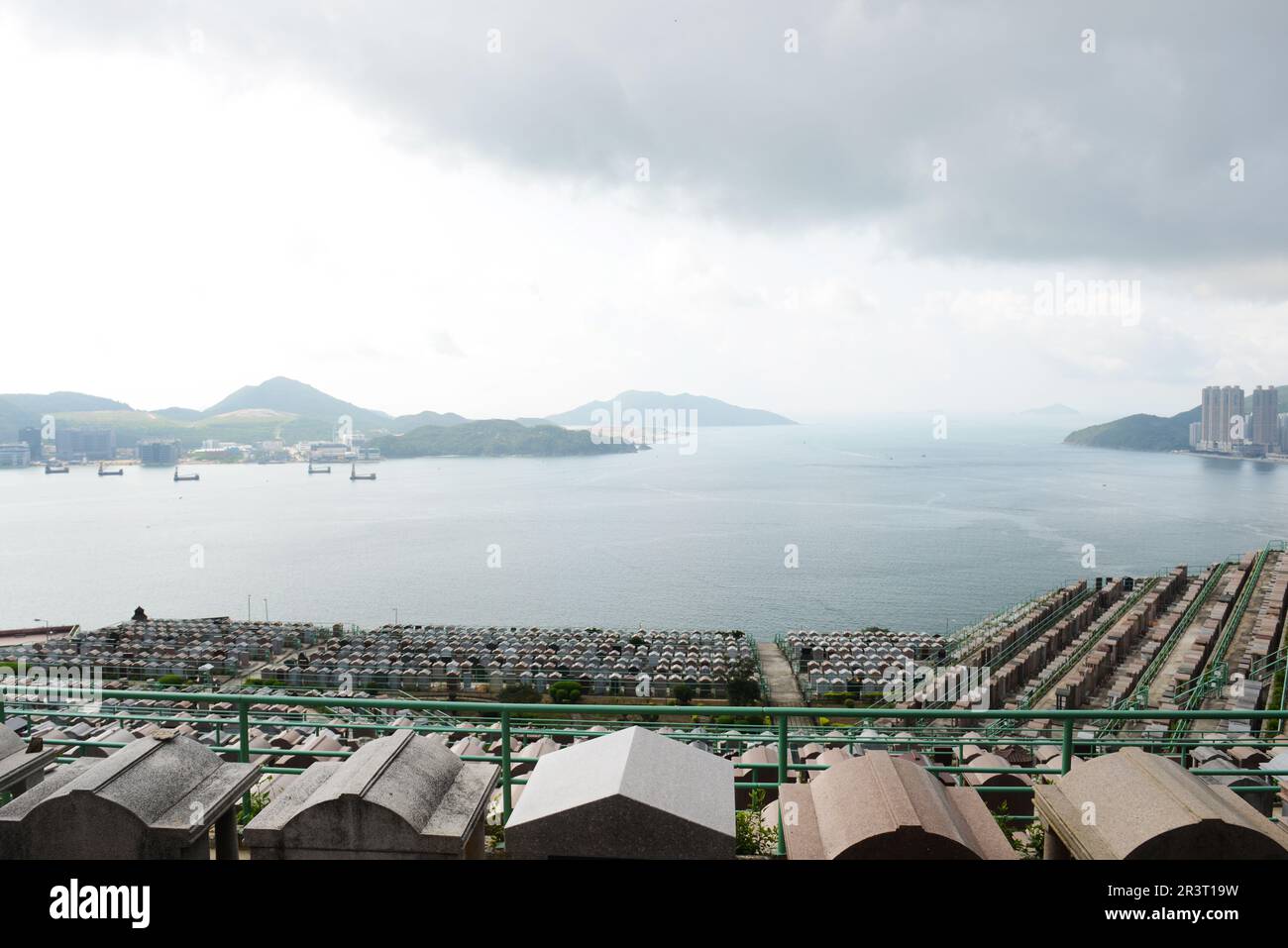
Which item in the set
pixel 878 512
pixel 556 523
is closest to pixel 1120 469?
pixel 878 512

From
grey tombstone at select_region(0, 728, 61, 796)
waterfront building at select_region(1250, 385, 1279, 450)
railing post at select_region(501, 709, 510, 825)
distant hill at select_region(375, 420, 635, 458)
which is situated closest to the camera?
grey tombstone at select_region(0, 728, 61, 796)

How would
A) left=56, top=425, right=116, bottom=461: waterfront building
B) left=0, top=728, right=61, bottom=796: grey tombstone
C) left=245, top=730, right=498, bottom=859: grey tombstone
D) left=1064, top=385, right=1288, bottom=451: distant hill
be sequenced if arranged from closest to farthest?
left=245, top=730, right=498, bottom=859: grey tombstone → left=0, top=728, right=61, bottom=796: grey tombstone → left=56, top=425, right=116, bottom=461: waterfront building → left=1064, top=385, right=1288, bottom=451: distant hill

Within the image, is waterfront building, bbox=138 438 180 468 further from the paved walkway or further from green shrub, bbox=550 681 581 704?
green shrub, bbox=550 681 581 704

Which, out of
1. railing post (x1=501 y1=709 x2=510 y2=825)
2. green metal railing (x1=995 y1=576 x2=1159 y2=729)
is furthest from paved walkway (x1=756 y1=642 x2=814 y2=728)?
railing post (x1=501 y1=709 x2=510 y2=825)

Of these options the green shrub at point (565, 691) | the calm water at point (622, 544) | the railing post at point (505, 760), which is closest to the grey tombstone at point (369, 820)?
the railing post at point (505, 760)

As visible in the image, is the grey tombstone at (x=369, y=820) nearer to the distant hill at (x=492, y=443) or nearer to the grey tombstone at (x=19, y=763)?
the grey tombstone at (x=19, y=763)

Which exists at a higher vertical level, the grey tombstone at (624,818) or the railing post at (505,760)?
the grey tombstone at (624,818)
